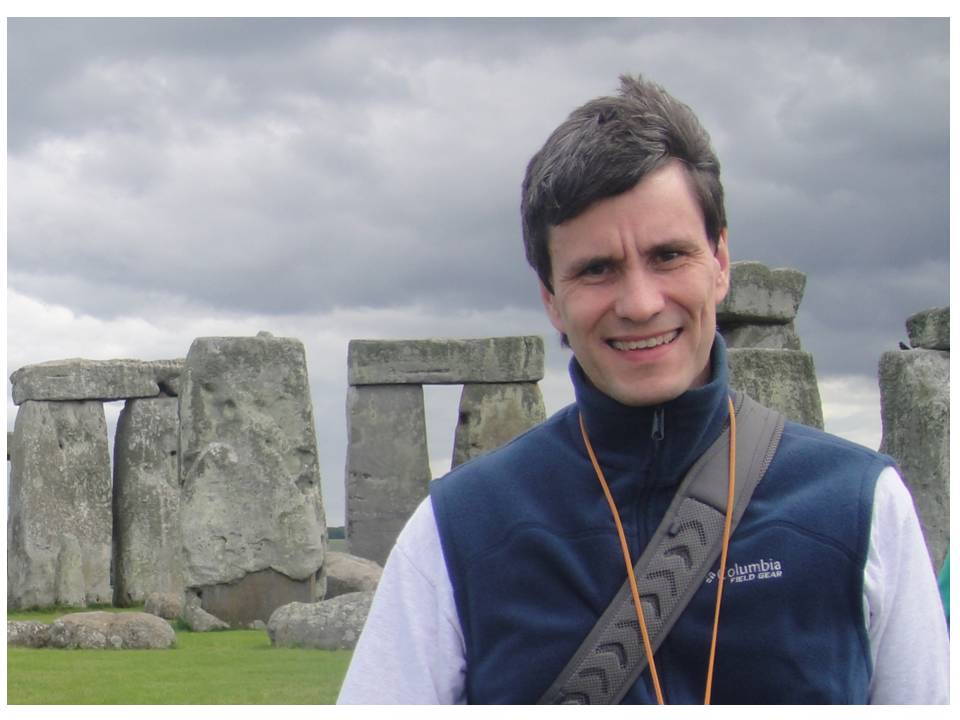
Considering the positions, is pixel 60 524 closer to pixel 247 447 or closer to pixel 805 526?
pixel 247 447

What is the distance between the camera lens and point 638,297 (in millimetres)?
2145

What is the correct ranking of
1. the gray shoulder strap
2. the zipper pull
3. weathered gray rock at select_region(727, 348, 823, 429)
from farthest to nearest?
weathered gray rock at select_region(727, 348, 823, 429)
the zipper pull
the gray shoulder strap

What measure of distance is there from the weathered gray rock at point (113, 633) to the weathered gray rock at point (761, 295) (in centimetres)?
432

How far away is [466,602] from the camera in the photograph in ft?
7.20

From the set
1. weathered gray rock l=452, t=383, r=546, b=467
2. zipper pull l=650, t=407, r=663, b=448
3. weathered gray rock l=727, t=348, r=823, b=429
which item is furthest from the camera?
weathered gray rock l=452, t=383, r=546, b=467

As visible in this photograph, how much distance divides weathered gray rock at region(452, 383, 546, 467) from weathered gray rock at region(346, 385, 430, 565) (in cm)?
51

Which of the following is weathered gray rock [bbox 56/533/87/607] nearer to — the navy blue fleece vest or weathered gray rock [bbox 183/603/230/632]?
weathered gray rock [bbox 183/603/230/632]

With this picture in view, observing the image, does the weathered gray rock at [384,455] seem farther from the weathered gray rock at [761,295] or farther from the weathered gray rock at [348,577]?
the weathered gray rock at [761,295]

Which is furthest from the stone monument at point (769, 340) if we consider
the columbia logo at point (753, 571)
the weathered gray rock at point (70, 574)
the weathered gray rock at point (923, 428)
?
the weathered gray rock at point (70, 574)

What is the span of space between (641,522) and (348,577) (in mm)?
10588

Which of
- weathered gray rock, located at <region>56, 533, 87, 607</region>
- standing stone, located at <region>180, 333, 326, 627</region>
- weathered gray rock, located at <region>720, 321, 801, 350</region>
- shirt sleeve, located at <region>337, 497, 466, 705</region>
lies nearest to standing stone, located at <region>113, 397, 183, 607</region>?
weathered gray rock, located at <region>56, 533, 87, 607</region>

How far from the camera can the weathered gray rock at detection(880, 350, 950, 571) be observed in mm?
8859

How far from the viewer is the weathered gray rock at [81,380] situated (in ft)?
49.6

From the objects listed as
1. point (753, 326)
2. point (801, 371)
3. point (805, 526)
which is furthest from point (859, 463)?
point (753, 326)
